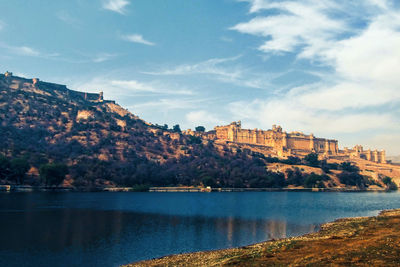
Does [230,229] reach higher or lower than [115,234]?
higher

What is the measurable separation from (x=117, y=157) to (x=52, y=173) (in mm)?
38805

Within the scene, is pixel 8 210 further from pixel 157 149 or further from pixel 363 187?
pixel 363 187

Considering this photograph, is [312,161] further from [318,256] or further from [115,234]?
[318,256]

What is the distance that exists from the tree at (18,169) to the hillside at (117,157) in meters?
0.23

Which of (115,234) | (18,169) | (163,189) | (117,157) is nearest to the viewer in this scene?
(115,234)

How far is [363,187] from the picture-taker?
484 ft

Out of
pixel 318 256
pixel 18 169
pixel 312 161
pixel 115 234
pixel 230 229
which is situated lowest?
pixel 115 234

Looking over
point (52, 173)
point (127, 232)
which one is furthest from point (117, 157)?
point (127, 232)

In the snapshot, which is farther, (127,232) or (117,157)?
(117,157)

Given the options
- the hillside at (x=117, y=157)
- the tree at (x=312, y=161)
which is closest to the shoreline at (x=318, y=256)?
the hillside at (x=117, y=157)

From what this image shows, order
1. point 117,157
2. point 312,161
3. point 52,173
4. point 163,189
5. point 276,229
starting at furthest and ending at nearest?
point 312,161 < point 117,157 < point 163,189 < point 52,173 < point 276,229

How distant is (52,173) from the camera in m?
92.8

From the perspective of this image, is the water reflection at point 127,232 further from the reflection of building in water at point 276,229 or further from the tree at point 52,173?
the tree at point 52,173

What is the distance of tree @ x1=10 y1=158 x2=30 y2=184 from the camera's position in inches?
3551
